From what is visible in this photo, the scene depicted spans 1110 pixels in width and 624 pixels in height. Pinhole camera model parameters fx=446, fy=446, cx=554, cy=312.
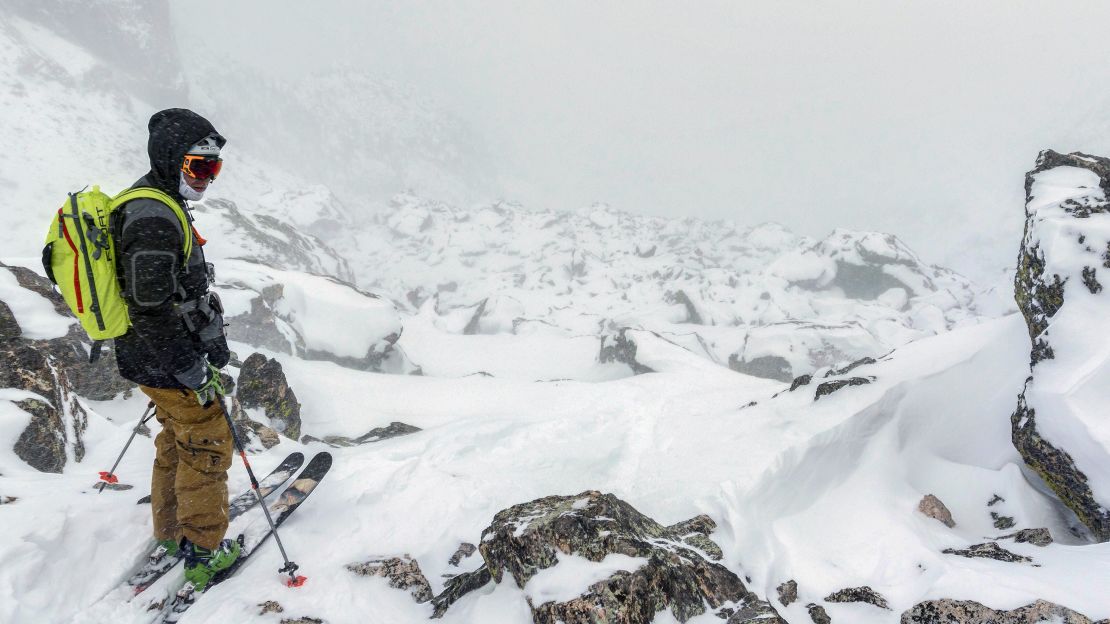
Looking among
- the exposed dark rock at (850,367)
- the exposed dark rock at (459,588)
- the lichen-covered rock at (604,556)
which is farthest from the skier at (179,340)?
the exposed dark rock at (850,367)

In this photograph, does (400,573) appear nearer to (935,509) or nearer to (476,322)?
(935,509)

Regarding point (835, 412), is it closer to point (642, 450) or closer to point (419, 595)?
point (642, 450)

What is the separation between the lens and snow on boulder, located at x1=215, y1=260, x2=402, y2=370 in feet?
79.9

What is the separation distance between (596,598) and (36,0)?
143569mm

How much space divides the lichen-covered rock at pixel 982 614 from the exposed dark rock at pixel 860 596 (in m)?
0.95

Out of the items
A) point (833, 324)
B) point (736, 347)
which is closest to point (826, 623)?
point (736, 347)

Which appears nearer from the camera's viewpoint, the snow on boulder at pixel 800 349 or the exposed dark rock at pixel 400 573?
the exposed dark rock at pixel 400 573

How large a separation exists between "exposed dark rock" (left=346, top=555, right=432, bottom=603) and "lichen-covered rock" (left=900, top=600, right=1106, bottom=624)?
4.80 meters

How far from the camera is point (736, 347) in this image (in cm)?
4281

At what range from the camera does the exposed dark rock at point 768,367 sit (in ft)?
126

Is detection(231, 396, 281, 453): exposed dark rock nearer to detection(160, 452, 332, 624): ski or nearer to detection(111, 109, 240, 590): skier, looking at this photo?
detection(160, 452, 332, 624): ski

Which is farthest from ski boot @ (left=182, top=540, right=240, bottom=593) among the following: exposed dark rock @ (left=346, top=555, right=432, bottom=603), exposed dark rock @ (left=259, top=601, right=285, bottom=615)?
exposed dark rock @ (left=346, top=555, right=432, bottom=603)

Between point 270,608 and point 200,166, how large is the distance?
11.3 ft

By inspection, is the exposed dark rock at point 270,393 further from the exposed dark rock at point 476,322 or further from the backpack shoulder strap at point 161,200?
the exposed dark rock at point 476,322
